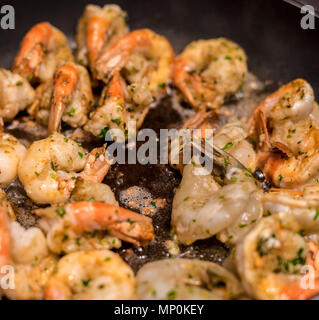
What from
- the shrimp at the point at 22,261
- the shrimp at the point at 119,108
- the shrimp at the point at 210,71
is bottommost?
the shrimp at the point at 22,261

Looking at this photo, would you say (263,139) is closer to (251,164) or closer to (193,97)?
(251,164)

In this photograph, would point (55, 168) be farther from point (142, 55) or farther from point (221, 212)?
point (142, 55)

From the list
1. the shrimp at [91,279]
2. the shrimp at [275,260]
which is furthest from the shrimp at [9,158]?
the shrimp at [275,260]

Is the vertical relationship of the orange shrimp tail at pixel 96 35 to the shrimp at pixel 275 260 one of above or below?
above

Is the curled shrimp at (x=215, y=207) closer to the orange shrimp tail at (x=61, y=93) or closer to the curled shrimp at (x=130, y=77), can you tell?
the curled shrimp at (x=130, y=77)

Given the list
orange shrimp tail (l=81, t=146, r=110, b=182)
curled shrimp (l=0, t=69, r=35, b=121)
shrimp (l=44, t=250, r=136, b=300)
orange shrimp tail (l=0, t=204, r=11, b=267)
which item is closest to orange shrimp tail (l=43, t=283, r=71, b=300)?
shrimp (l=44, t=250, r=136, b=300)

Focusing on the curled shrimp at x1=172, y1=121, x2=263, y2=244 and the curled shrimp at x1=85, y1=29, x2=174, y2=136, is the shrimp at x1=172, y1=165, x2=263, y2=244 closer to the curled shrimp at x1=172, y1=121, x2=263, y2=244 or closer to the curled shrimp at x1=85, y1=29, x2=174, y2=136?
the curled shrimp at x1=172, y1=121, x2=263, y2=244
